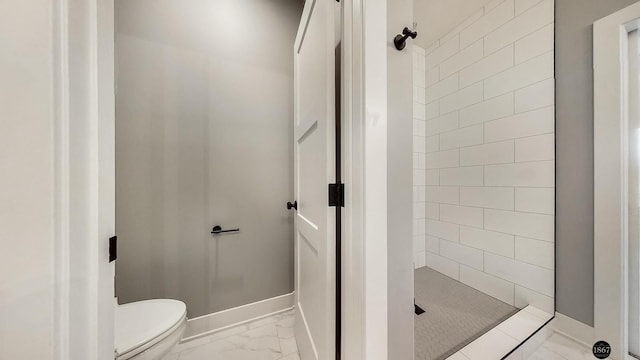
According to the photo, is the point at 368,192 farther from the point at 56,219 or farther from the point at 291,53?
the point at 291,53

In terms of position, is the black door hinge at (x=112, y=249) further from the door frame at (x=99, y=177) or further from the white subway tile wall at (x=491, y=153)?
the white subway tile wall at (x=491, y=153)

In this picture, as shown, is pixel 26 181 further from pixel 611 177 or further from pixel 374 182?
pixel 611 177

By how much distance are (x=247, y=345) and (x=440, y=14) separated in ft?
9.31

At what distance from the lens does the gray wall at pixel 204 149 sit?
1.22 metres

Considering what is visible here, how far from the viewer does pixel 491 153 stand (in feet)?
5.25

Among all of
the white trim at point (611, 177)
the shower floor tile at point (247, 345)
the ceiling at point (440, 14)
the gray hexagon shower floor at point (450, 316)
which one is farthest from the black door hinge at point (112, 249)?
the ceiling at point (440, 14)

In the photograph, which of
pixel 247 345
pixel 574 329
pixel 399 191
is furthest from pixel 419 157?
pixel 247 345

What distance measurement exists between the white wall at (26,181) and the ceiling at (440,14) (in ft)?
6.92

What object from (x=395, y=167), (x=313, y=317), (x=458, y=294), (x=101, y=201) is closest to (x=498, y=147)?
(x=458, y=294)

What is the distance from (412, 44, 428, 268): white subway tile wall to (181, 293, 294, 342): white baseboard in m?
1.37

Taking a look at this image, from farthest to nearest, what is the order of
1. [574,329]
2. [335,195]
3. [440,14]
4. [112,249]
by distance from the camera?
[440,14] < [574,329] < [335,195] < [112,249]

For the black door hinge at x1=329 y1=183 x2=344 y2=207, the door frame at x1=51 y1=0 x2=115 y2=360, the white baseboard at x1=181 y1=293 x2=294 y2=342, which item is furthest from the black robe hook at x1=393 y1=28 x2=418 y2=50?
the white baseboard at x1=181 y1=293 x2=294 y2=342

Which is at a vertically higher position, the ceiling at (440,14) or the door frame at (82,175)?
the ceiling at (440,14)

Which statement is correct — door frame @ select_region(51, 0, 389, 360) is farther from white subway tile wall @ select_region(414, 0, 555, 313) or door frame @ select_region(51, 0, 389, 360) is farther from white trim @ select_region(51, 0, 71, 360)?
white subway tile wall @ select_region(414, 0, 555, 313)
